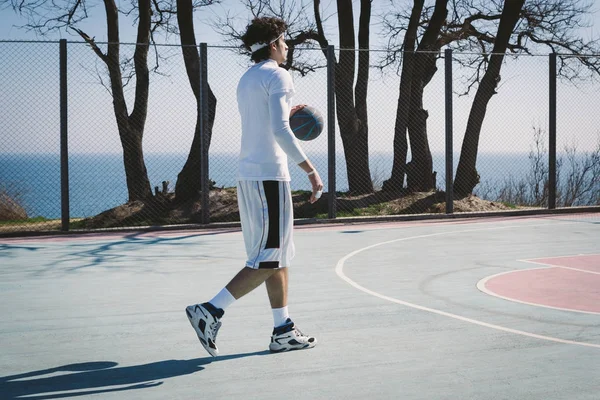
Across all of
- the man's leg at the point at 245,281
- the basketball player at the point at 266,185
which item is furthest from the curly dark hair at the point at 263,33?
the man's leg at the point at 245,281

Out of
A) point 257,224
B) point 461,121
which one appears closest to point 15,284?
point 257,224

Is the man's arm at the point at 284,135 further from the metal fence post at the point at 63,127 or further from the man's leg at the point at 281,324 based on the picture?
the metal fence post at the point at 63,127

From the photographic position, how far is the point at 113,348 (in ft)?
17.3

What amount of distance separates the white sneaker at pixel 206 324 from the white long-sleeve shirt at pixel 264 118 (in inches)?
32.0

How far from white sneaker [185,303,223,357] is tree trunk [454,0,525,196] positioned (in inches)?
481

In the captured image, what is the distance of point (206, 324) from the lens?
16.2 feet

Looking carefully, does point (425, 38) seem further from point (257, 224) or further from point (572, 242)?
point (257, 224)

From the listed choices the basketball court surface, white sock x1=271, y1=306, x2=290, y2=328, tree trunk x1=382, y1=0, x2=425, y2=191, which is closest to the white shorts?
white sock x1=271, y1=306, x2=290, y2=328

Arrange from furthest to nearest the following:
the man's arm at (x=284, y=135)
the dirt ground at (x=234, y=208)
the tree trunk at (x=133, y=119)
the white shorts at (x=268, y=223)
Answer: the tree trunk at (x=133, y=119) < the dirt ground at (x=234, y=208) < the white shorts at (x=268, y=223) < the man's arm at (x=284, y=135)

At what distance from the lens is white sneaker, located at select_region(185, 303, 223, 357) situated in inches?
193

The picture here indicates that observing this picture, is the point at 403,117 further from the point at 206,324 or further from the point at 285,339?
the point at 206,324

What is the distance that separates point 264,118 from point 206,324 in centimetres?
125

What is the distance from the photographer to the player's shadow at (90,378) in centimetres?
428

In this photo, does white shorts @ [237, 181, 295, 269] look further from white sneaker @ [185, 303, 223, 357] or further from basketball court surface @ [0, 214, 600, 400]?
basketball court surface @ [0, 214, 600, 400]
